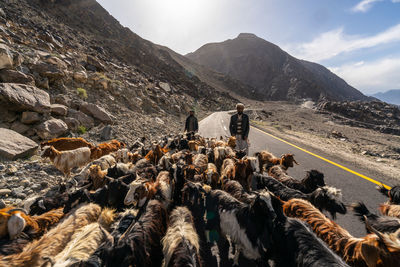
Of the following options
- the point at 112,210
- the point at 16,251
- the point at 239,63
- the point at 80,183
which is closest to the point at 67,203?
the point at 112,210

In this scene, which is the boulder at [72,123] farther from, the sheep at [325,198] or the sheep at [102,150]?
the sheep at [325,198]

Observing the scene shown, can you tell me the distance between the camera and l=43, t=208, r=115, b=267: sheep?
2022 millimetres

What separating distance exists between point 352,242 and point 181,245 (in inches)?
87.3

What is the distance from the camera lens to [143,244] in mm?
2359

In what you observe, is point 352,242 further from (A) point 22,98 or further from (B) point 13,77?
(B) point 13,77

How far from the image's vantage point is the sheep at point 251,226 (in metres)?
2.64

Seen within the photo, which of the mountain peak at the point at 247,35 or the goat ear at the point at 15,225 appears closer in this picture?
the goat ear at the point at 15,225

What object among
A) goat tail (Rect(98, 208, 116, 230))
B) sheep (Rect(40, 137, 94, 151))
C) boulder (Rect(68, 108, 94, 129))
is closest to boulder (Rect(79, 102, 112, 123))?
boulder (Rect(68, 108, 94, 129))

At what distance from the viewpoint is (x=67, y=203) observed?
336cm

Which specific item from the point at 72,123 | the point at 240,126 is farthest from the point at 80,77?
the point at 240,126

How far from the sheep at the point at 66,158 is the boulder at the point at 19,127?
2544 mm

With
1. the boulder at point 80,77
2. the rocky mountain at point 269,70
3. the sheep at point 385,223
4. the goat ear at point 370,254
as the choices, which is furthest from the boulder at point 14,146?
the rocky mountain at point 269,70

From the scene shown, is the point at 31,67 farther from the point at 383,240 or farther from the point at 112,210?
the point at 383,240

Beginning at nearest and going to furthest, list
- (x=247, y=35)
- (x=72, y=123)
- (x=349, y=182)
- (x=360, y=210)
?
(x=360, y=210), (x=349, y=182), (x=72, y=123), (x=247, y=35)
